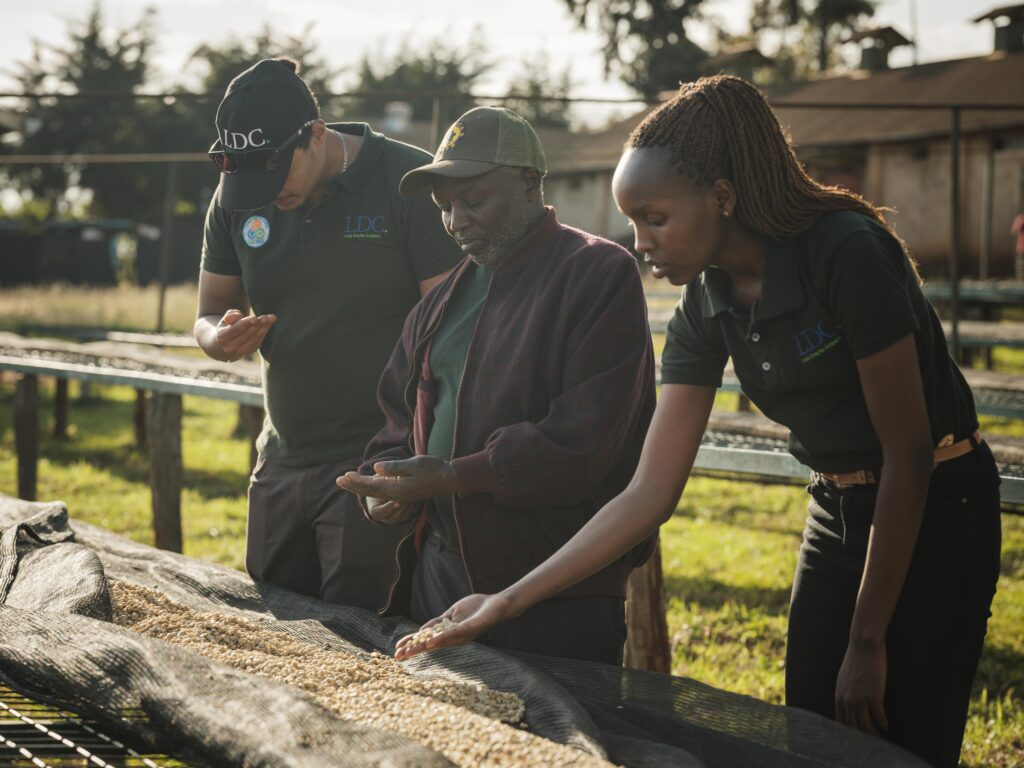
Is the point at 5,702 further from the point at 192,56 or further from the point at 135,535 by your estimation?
the point at 192,56

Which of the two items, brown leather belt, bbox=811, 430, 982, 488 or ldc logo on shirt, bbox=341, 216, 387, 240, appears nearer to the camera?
brown leather belt, bbox=811, 430, 982, 488

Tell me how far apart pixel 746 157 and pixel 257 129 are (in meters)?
1.43

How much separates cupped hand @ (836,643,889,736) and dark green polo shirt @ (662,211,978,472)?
12.5 inches

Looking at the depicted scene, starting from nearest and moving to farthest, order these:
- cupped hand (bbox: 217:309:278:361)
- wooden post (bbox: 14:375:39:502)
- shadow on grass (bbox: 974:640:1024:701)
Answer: cupped hand (bbox: 217:309:278:361) → shadow on grass (bbox: 974:640:1024:701) → wooden post (bbox: 14:375:39:502)

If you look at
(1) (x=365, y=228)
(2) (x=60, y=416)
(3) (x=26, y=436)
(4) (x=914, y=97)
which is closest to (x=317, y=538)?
(1) (x=365, y=228)

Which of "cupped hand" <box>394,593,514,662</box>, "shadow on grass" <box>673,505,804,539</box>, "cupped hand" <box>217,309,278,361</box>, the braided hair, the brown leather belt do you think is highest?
the braided hair

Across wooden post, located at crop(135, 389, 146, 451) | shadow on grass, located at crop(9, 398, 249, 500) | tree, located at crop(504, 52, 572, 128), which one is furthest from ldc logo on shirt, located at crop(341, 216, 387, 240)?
tree, located at crop(504, 52, 572, 128)

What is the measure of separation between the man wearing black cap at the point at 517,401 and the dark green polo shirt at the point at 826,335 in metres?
0.22

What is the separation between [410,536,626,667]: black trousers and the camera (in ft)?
7.80

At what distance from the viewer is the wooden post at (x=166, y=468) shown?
576cm

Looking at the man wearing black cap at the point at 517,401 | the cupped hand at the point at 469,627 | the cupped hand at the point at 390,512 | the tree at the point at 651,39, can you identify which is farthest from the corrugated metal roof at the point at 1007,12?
the cupped hand at the point at 469,627

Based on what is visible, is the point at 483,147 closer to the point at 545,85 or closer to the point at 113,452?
the point at 113,452

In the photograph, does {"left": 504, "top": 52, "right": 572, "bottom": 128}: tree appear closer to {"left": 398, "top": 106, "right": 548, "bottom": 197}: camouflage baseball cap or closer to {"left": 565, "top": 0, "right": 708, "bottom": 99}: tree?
{"left": 565, "top": 0, "right": 708, "bottom": 99}: tree

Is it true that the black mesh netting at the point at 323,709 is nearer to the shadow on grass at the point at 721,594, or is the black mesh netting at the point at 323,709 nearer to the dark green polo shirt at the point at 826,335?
the dark green polo shirt at the point at 826,335
